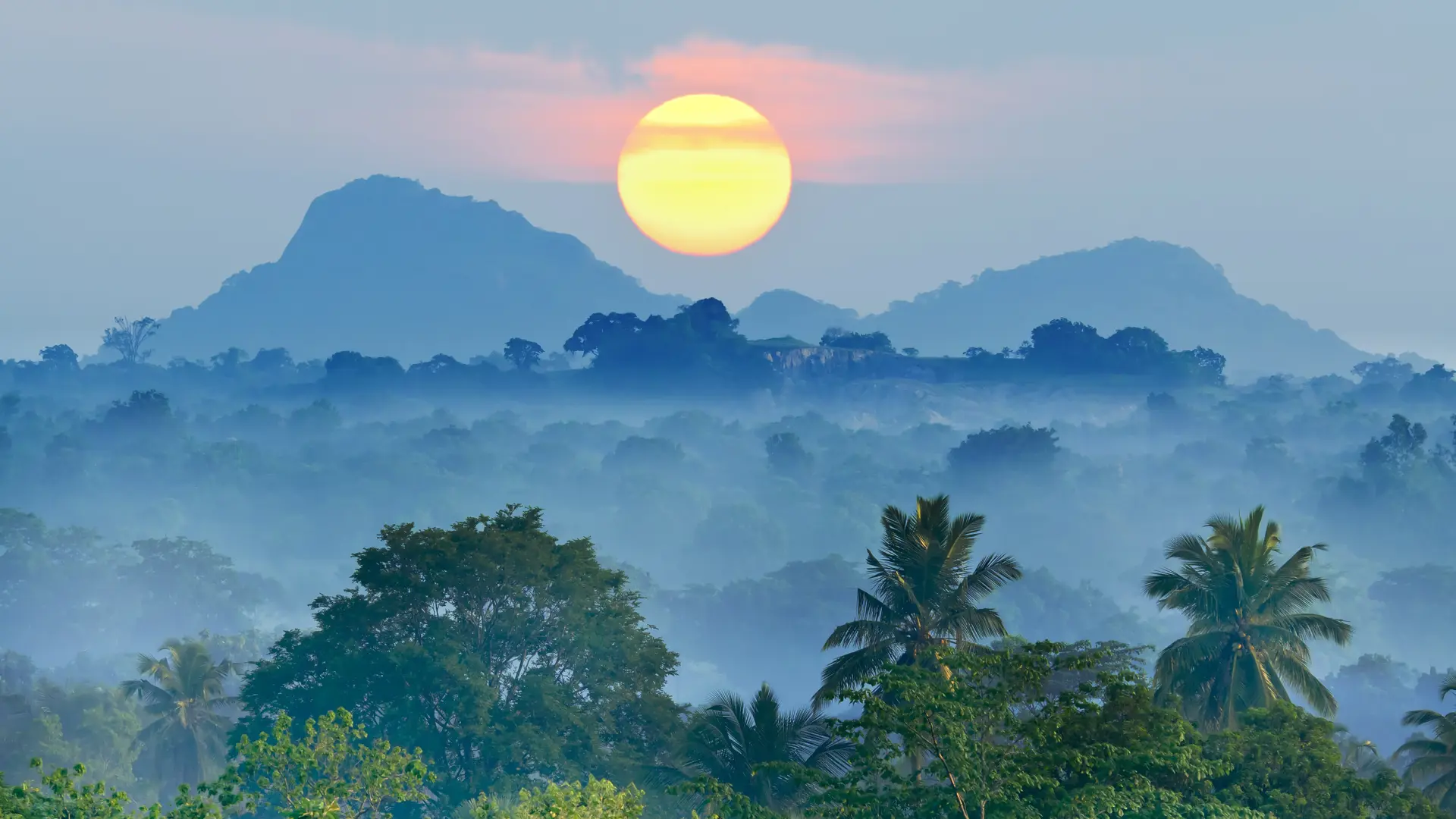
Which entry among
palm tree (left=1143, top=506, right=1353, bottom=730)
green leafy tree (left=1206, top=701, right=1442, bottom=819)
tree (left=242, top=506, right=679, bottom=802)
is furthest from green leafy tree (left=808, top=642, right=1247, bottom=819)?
tree (left=242, top=506, right=679, bottom=802)

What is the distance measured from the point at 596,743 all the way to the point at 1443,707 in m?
127

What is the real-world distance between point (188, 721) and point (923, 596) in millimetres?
44916

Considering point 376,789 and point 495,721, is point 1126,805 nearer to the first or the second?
point 376,789

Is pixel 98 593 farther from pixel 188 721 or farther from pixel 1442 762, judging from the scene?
pixel 1442 762

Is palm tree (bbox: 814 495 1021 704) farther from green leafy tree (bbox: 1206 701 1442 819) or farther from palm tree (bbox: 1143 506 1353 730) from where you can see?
green leafy tree (bbox: 1206 701 1442 819)

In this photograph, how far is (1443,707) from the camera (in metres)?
156

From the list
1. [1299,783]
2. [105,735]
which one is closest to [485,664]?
[1299,783]

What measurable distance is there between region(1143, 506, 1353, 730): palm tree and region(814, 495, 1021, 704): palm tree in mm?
6269

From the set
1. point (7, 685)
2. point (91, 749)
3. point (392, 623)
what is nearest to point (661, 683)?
point (392, 623)

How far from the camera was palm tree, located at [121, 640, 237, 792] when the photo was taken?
75312mm

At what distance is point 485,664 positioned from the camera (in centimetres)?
5628

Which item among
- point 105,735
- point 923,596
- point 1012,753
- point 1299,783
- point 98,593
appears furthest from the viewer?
point 98,593

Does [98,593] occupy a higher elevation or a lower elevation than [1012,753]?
higher

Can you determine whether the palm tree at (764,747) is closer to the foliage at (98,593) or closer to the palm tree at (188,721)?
the palm tree at (188,721)
